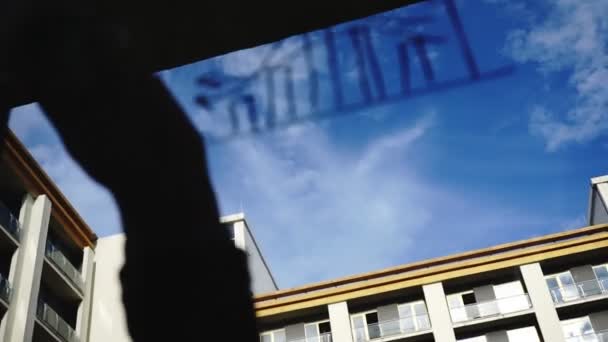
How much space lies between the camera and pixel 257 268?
26.8 meters

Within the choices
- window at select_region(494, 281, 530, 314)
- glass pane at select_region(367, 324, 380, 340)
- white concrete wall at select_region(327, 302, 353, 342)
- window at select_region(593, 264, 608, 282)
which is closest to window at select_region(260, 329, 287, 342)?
white concrete wall at select_region(327, 302, 353, 342)

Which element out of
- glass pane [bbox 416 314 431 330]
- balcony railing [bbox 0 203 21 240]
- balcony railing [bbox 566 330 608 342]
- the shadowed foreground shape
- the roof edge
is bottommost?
the shadowed foreground shape

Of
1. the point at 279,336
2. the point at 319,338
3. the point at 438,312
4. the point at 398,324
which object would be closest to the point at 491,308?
the point at 438,312

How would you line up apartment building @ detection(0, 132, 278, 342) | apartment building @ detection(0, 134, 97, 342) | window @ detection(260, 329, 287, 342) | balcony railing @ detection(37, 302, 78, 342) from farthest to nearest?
window @ detection(260, 329, 287, 342)
balcony railing @ detection(37, 302, 78, 342)
apartment building @ detection(0, 132, 278, 342)
apartment building @ detection(0, 134, 97, 342)

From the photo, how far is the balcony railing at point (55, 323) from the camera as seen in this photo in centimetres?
1706

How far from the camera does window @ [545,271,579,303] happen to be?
67.8 feet

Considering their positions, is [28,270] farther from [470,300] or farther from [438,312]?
[470,300]

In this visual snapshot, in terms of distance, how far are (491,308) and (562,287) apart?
282cm

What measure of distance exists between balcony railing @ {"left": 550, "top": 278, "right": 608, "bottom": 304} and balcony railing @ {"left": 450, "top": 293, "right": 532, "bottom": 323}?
1.13 metres

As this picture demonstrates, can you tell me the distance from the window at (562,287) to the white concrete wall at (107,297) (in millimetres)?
15904

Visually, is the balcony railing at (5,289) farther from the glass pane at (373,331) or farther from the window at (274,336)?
the glass pane at (373,331)

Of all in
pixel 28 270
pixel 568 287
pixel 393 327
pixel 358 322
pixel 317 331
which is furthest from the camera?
pixel 317 331

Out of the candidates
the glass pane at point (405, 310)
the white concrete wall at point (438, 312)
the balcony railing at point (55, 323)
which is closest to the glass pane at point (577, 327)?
the white concrete wall at point (438, 312)

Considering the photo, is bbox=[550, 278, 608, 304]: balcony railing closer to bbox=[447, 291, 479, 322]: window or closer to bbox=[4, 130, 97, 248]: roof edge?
bbox=[447, 291, 479, 322]: window
